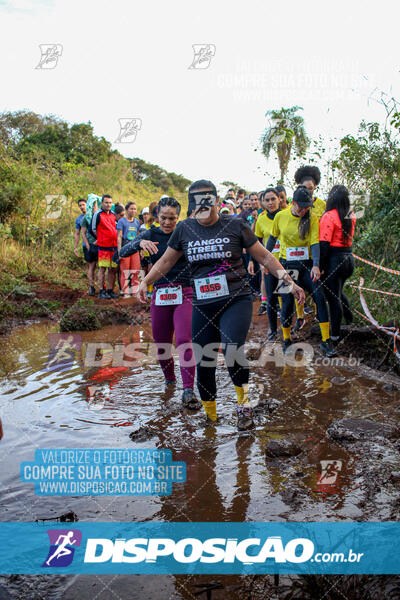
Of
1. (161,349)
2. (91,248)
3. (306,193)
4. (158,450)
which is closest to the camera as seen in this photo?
(158,450)

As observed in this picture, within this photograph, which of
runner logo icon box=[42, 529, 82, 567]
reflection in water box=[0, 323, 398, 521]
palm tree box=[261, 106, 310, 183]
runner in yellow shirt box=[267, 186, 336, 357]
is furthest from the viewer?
palm tree box=[261, 106, 310, 183]

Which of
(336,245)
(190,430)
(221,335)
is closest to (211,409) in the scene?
(190,430)

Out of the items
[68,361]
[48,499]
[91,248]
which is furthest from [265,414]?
[91,248]

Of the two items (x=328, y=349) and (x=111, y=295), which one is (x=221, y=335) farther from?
(x=111, y=295)

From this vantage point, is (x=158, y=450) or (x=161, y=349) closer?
(x=158, y=450)

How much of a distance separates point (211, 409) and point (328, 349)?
2619 mm

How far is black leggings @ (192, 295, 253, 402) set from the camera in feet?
13.4

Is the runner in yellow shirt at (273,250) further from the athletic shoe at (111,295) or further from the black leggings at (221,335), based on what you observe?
the athletic shoe at (111,295)

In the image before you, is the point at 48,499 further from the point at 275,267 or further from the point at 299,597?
the point at 275,267

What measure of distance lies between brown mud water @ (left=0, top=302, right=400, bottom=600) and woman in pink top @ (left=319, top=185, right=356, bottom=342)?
904 mm

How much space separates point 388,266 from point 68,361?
15.2 feet

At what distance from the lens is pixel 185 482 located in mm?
3344

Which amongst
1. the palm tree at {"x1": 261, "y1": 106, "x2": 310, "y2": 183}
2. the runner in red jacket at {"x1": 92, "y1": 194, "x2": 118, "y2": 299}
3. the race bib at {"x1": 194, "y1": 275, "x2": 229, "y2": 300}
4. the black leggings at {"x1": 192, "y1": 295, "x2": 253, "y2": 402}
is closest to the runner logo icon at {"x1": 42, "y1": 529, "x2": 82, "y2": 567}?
the black leggings at {"x1": 192, "y1": 295, "x2": 253, "y2": 402}

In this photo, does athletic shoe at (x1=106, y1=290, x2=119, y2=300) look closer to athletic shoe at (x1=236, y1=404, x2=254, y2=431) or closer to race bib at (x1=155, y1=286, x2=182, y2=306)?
race bib at (x1=155, y1=286, x2=182, y2=306)
